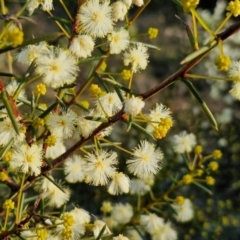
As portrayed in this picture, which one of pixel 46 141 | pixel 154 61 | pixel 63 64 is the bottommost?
pixel 154 61

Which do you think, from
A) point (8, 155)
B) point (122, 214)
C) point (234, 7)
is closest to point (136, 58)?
point (234, 7)

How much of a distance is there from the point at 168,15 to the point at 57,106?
268cm

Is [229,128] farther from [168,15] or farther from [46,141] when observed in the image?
[46,141]

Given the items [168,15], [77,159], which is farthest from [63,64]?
[168,15]

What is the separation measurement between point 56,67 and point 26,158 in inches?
9.9

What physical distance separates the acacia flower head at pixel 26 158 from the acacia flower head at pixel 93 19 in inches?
12.7

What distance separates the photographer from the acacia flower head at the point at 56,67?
1.26 m

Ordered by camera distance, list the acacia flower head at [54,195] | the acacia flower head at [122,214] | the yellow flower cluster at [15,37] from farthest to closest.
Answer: the acacia flower head at [122,214] → the acacia flower head at [54,195] → the yellow flower cluster at [15,37]

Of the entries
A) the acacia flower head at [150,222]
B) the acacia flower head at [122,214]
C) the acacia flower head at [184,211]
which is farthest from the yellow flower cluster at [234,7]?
the acacia flower head at [184,211]

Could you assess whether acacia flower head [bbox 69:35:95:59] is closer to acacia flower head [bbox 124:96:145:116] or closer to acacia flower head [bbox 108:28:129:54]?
acacia flower head [bbox 108:28:129:54]

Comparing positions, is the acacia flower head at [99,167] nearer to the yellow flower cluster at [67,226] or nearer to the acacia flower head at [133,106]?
the yellow flower cluster at [67,226]

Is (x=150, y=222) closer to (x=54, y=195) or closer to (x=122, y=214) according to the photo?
(x=122, y=214)

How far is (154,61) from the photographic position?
4453mm

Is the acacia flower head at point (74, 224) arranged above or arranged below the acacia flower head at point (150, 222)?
above
